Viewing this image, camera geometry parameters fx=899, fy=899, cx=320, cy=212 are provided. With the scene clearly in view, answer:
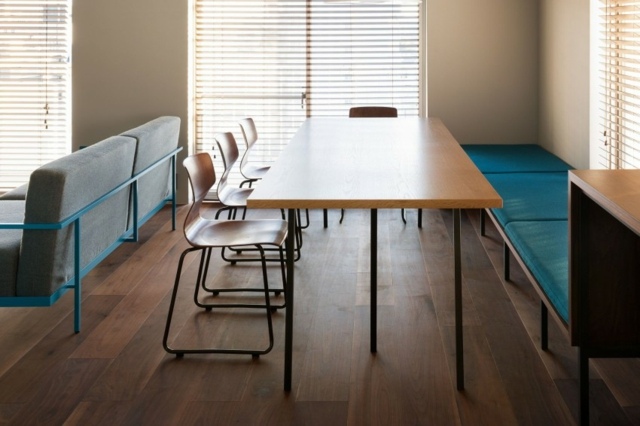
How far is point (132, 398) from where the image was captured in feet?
11.3

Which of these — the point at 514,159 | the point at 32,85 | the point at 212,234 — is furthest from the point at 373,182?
the point at 32,85

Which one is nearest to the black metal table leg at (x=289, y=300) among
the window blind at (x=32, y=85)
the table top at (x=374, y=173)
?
the table top at (x=374, y=173)

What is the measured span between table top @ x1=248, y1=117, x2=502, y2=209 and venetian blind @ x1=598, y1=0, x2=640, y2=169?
102cm

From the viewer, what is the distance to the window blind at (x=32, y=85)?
7.69m

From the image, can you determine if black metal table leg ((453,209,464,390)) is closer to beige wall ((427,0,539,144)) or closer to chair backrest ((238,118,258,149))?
chair backrest ((238,118,258,149))

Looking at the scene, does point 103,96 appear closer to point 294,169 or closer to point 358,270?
point 358,270

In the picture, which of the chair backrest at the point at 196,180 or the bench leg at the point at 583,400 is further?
the chair backrest at the point at 196,180

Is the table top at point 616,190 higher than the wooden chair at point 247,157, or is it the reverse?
the wooden chair at point 247,157

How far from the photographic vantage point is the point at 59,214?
4.06 metres

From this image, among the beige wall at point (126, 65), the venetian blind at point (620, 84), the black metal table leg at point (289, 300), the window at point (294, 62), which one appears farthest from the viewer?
the window at point (294, 62)

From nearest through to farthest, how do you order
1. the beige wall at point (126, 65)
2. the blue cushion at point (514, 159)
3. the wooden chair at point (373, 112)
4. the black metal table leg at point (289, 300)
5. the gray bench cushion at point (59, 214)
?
the black metal table leg at point (289, 300) → the gray bench cushion at point (59, 214) → the blue cushion at point (514, 159) → the wooden chair at point (373, 112) → the beige wall at point (126, 65)

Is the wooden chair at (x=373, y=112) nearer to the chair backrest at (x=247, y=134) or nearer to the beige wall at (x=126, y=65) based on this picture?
the chair backrest at (x=247, y=134)

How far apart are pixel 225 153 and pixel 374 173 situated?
1.46 m

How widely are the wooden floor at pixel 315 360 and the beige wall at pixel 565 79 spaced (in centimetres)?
136
